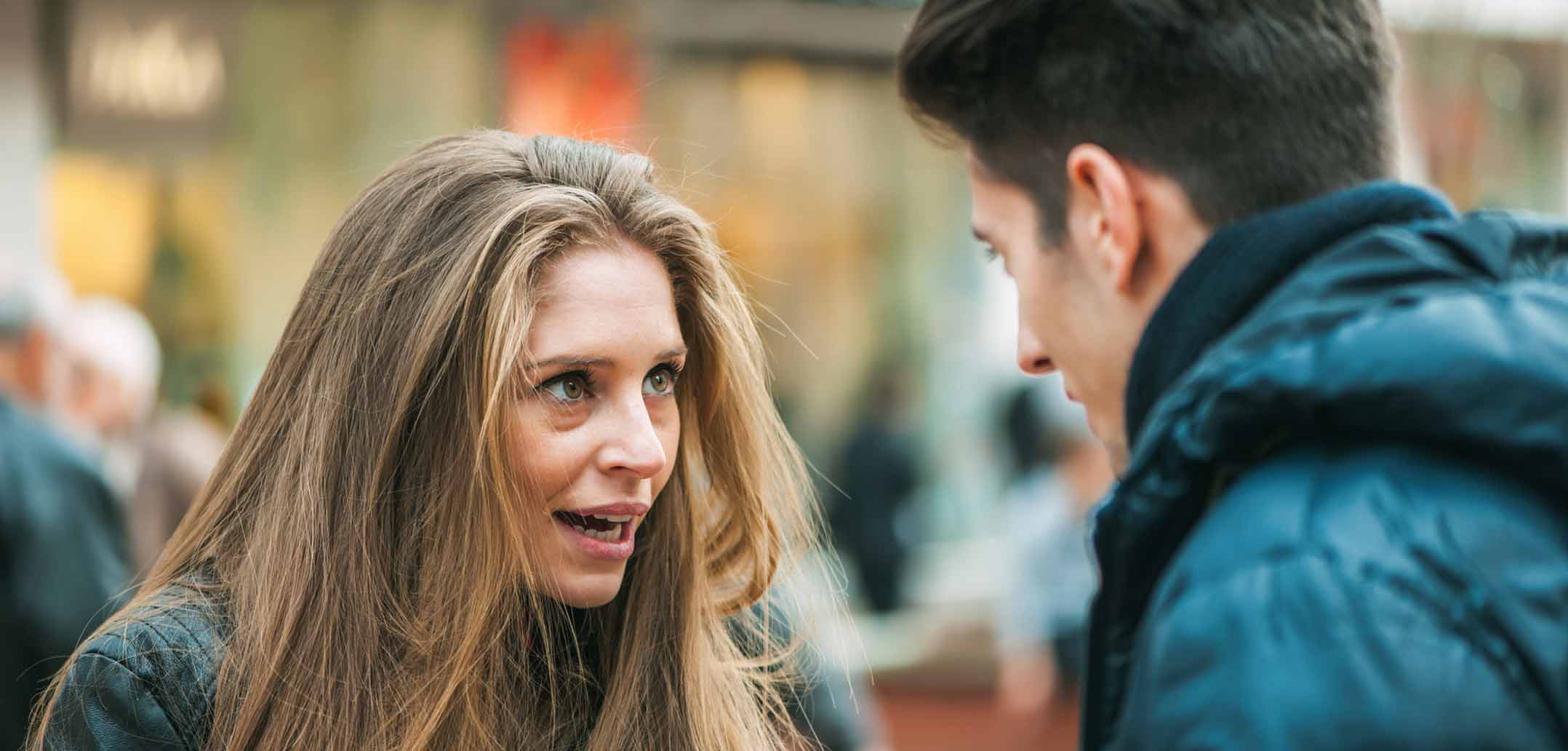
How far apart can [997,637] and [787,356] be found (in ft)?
14.0

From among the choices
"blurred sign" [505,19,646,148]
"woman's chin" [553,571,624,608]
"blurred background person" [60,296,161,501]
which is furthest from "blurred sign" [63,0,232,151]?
"woman's chin" [553,571,624,608]

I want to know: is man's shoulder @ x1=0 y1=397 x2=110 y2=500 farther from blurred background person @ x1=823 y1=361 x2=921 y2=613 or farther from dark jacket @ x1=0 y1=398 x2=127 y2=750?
blurred background person @ x1=823 y1=361 x2=921 y2=613

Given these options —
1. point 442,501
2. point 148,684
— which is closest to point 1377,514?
point 442,501

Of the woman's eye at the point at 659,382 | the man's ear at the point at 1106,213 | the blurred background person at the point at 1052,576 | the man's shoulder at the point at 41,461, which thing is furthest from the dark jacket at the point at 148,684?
the blurred background person at the point at 1052,576

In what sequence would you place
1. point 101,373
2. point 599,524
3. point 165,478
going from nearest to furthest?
point 599,524, point 101,373, point 165,478

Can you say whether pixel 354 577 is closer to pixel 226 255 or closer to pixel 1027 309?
pixel 1027 309

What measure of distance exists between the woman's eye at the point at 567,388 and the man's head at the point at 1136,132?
72 centimetres

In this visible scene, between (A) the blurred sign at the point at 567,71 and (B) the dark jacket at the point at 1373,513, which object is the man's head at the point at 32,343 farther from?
(A) the blurred sign at the point at 567,71

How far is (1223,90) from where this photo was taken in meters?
1.55

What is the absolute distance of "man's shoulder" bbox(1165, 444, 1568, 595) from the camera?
3.90 feet

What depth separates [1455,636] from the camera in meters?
1.16

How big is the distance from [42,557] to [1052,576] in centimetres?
438

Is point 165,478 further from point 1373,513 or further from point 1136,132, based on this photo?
point 1373,513

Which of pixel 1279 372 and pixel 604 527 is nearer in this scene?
pixel 1279 372
